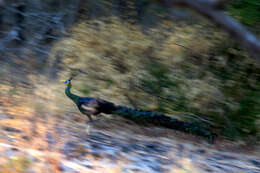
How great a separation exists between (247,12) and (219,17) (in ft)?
13.0

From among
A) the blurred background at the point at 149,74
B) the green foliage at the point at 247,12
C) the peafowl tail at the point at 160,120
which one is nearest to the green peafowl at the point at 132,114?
the peafowl tail at the point at 160,120

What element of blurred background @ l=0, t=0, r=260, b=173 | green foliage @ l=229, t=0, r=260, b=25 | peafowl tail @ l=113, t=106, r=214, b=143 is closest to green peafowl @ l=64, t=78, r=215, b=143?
peafowl tail @ l=113, t=106, r=214, b=143

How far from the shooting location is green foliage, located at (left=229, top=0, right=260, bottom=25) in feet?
19.9

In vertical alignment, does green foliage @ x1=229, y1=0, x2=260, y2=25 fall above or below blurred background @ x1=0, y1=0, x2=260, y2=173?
above

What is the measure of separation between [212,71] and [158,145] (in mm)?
2005

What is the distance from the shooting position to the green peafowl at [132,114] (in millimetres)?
6109

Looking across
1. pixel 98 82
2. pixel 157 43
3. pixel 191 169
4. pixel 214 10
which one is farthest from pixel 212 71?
pixel 214 10

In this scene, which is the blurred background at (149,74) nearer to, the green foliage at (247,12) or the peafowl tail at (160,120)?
the peafowl tail at (160,120)

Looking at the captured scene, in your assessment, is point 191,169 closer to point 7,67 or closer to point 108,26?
point 108,26

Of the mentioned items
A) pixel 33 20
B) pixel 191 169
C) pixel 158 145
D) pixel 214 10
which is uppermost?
pixel 214 10

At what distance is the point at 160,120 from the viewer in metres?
6.37

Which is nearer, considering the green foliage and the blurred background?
the green foliage

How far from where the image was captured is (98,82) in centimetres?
723

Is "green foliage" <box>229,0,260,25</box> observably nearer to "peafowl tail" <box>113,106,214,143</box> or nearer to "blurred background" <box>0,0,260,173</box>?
"blurred background" <box>0,0,260,173</box>
